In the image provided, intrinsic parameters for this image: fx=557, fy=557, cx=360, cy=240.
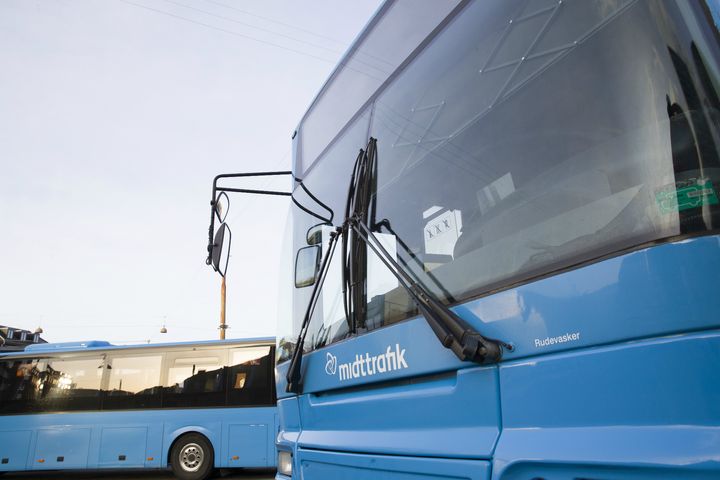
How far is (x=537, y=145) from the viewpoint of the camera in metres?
1.72

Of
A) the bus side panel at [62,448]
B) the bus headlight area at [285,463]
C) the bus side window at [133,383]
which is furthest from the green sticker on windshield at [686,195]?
the bus side panel at [62,448]

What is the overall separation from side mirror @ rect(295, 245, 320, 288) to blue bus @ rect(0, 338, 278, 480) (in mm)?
8696

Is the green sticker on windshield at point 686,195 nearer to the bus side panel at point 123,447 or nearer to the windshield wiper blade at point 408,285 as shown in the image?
the windshield wiper blade at point 408,285

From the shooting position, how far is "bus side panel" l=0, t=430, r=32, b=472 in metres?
11.7

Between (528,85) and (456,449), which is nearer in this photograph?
(456,449)

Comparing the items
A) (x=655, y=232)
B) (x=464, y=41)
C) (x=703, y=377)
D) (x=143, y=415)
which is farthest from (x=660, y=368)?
(x=143, y=415)

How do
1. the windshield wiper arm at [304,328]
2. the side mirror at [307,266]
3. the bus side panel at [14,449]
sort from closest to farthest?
the windshield wiper arm at [304,328] < the side mirror at [307,266] < the bus side panel at [14,449]

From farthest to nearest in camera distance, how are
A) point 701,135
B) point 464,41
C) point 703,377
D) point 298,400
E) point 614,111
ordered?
point 298,400 < point 464,41 < point 614,111 < point 701,135 < point 703,377

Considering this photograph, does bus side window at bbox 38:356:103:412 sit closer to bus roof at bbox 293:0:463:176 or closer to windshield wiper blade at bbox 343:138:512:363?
bus roof at bbox 293:0:463:176

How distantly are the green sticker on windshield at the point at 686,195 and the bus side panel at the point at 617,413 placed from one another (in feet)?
0.95

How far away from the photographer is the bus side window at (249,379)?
1130cm

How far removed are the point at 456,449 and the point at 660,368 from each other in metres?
0.70

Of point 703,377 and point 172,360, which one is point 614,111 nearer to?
point 703,377

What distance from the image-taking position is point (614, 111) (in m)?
1.48
